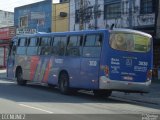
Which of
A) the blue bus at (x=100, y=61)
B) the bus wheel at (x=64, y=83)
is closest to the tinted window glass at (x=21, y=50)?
the blue bus at (x=100, y=61)

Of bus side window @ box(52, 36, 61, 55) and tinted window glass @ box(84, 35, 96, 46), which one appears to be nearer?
tinted window glass @ box(84, 35, 96, 46)

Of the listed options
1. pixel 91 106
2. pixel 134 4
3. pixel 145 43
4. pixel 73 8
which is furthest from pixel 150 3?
pixel 91 106

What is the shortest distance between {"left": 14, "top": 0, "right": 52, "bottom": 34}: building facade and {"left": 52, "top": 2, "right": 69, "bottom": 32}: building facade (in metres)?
0.66

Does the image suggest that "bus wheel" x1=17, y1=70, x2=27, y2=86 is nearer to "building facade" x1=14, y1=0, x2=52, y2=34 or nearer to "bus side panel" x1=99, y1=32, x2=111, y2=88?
"bus side panel" x1=99, y1=32, x2=111, y2=88

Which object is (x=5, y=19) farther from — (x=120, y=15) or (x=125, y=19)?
(x=125, y=19)

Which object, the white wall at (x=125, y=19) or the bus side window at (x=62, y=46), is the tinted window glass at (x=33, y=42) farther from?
the white wall at (x=125, y=19)

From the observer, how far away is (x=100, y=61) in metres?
19.9

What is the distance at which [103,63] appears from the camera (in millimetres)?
19766

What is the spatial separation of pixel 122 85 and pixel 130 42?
75.2 inches

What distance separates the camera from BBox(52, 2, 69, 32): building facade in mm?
44731

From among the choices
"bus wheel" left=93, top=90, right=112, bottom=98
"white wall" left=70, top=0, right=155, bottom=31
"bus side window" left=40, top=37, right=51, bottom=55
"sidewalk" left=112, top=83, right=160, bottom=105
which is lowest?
"sidewalk" left=112, top=83, right=160, bottom=105

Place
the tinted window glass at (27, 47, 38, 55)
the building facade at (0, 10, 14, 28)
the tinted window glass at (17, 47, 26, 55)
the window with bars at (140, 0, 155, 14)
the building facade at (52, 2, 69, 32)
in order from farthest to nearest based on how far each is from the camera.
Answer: the building facade at (0, 10, 14, 28) → the building facade at (52, 2, 69, 32) → the window with bars at (140, 0, 155, 14) → the tinted window glass at (17, 47, 26, 55) → the tinted window glass at (27, 47, 38, 55)

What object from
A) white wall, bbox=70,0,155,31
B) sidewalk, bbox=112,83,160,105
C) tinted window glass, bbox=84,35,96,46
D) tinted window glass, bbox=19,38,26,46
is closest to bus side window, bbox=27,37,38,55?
tinted window glass, bbox=19,38,26,46

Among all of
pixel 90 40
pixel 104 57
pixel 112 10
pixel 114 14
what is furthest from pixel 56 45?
pixel 112 10
